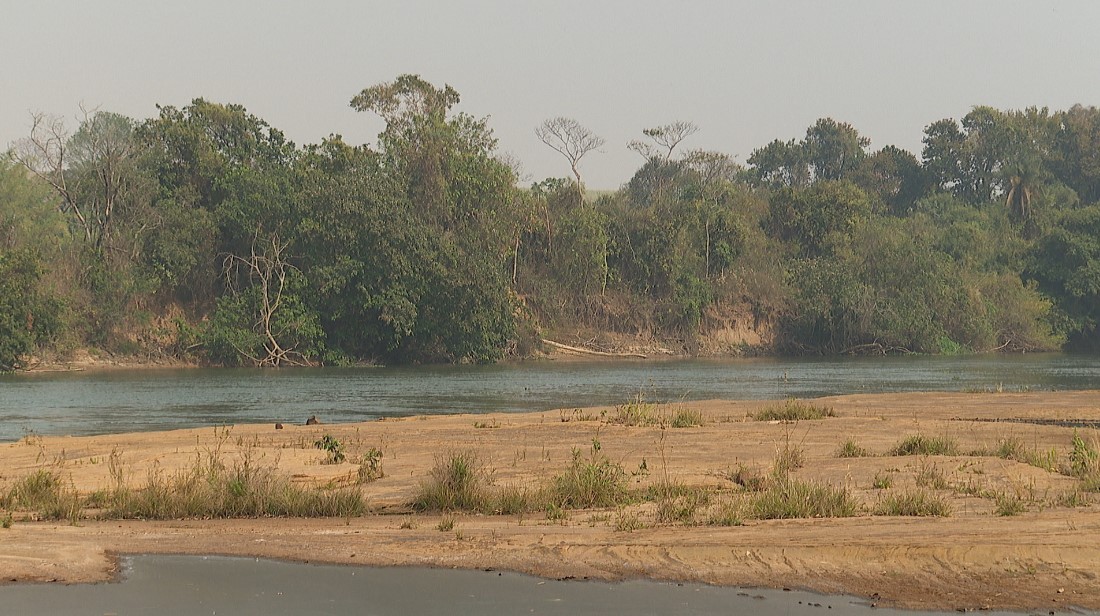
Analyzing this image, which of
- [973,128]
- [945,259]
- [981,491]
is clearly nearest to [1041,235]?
[945,259]

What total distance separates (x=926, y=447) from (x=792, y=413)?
24.9 ft

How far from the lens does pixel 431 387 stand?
42344mm

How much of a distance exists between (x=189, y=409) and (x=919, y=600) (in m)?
25.8

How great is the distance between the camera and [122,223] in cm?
6044

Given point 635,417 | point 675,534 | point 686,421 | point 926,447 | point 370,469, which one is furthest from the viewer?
point 635,417

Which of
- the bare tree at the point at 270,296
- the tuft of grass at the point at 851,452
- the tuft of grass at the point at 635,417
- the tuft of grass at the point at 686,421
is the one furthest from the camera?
the bare tree at the point at 270,296

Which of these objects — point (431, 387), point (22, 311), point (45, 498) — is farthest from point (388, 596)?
point (22, 311)

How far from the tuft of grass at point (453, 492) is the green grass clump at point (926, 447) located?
24.1ft

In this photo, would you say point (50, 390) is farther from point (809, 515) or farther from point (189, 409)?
point (809, 515)

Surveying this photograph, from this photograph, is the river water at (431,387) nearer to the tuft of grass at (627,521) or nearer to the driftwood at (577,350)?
the driftwood at (577,350)

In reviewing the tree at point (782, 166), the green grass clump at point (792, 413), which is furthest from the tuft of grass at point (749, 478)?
the tree at point (782, 166)

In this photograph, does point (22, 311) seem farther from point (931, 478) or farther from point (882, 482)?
point (931, 478)

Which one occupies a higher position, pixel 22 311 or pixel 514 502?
pixel 22 311

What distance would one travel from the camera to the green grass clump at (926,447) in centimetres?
1848
